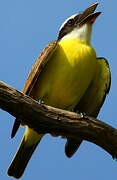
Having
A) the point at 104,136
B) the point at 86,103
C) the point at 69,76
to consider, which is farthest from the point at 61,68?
the point at 104,136

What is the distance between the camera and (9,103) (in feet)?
16.9

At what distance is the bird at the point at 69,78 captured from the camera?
21.9ft

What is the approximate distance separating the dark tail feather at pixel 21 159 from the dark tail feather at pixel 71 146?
464 millimetres

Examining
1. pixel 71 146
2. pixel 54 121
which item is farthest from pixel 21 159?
pixel 54 121

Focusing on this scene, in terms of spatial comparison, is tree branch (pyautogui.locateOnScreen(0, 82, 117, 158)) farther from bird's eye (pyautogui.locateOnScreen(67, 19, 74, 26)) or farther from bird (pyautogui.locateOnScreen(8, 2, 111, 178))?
bird's eye (pyautogui.locateOnScreen(67, 19, 74, 26))

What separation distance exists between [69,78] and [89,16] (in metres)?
1.17

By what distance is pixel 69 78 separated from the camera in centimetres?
669

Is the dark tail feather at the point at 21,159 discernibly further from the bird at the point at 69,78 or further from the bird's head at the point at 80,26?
the bird's head at the point at 80,26

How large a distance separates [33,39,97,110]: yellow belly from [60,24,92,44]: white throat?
0.26m

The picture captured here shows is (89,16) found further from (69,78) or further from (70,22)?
(69,78)

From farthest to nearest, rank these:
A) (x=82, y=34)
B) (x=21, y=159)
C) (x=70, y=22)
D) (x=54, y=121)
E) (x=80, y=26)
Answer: (x=70, y=22)
(x=80, y=26)
(x=82, y=34)
(x=21, y=159)
(x=54, y=121)

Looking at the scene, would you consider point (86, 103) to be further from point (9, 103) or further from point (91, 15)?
point (9, 103)

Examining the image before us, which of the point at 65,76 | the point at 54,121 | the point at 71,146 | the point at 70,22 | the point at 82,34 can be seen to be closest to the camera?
the point at 54,121

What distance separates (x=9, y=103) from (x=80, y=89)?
6.21 feet
